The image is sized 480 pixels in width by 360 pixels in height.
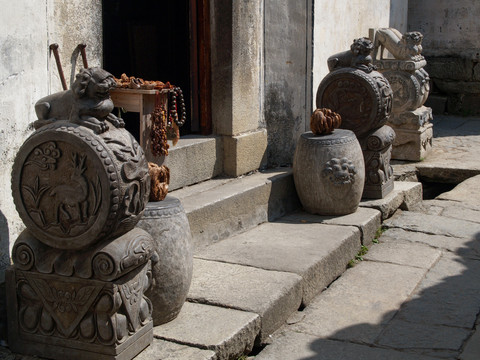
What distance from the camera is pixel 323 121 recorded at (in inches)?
231

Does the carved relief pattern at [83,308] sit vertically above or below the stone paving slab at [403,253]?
above

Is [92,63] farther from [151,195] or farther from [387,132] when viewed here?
[387,132]

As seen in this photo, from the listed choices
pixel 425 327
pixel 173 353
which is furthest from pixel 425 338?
pixel 173 353

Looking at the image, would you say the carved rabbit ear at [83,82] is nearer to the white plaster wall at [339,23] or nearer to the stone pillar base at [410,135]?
the white plaster wall at [339,23]

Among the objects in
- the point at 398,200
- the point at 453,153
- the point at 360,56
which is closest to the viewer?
the point at 360,56

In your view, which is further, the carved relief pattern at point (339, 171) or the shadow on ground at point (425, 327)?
the carved relief pattern at point (339, 171)

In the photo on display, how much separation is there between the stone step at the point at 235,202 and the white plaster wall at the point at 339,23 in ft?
4.82

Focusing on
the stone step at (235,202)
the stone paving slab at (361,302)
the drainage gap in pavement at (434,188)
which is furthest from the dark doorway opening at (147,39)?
the stone paving slab at (361,302)

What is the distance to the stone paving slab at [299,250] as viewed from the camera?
4672 millimetres

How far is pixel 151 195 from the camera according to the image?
150 inches

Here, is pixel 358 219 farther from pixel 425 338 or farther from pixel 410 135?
pixel 410 135

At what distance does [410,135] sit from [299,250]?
3805 millimetres

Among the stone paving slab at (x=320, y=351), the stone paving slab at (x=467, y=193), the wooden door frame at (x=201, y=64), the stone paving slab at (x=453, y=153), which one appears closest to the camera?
the stone paving slab at (x=320, y=351)

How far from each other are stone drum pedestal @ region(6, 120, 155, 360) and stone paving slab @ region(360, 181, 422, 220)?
3237 millimetres
